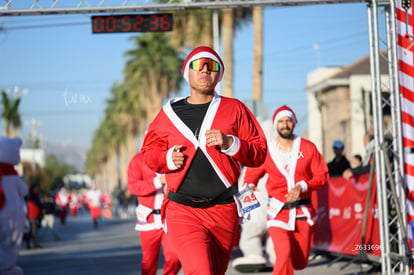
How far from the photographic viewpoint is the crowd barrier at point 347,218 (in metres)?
11.1

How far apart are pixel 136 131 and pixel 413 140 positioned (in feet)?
213

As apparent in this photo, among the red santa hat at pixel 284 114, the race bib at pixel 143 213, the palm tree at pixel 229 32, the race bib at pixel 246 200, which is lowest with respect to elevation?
the race bib at pixel 143 213

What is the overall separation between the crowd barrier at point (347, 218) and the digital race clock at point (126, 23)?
3634mm

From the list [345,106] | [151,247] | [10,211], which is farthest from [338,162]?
[345,106]

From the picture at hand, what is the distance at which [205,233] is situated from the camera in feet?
18.4

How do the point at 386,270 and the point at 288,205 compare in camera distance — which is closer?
the point at 288,205

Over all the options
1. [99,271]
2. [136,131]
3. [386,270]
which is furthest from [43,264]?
[136,131]

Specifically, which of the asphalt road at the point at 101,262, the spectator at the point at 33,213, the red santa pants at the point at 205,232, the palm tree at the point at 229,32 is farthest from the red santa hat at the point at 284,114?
the palm tree at the point at 229,32

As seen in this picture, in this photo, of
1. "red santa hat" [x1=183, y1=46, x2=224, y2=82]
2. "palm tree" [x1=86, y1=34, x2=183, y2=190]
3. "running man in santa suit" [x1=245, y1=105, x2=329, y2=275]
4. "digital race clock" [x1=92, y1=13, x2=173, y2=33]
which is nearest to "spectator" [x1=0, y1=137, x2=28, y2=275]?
"digital race clock" [x1=92, y1=13, x2=173, y2=33]

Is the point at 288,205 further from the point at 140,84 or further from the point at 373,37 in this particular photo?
the point at 140,84

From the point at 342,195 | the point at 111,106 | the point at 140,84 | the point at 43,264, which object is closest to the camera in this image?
the point at 342,195

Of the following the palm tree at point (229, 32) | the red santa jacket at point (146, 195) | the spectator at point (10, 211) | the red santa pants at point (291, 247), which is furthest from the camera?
the palm tree at point (229, 32)

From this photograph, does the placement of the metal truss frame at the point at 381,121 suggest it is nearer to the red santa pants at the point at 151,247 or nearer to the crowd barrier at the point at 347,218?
the crowd barrier at the point at 347,218

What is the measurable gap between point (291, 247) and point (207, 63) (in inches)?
129
